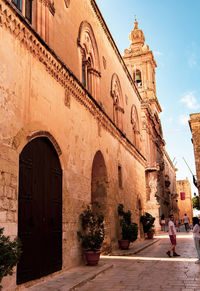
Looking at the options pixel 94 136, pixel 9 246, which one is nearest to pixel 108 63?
pixel 94 136

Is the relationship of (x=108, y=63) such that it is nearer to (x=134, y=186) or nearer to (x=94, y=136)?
(x=94, y=136)

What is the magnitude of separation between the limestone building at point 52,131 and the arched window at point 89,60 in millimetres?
40

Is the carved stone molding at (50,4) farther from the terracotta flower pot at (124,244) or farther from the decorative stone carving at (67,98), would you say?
the terracotta flower pot at (124,244)

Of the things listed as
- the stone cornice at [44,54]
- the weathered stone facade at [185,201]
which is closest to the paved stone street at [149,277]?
the stone cornice at [44,54]

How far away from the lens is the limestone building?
6223 mm

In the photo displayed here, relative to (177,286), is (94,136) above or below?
above

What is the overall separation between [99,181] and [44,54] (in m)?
6.43

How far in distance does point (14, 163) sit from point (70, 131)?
3.36 metres

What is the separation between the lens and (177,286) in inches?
255

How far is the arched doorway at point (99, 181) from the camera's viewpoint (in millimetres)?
12620

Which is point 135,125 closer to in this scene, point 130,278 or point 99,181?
point 99,181

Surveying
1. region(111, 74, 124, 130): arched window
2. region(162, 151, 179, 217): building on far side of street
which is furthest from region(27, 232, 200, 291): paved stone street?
region(162, 151, 179, 217): building on far side of street

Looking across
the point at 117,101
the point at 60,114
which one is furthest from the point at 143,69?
the point at 60,114

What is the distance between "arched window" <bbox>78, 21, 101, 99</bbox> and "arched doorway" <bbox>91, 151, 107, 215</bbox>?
8.54 ft
